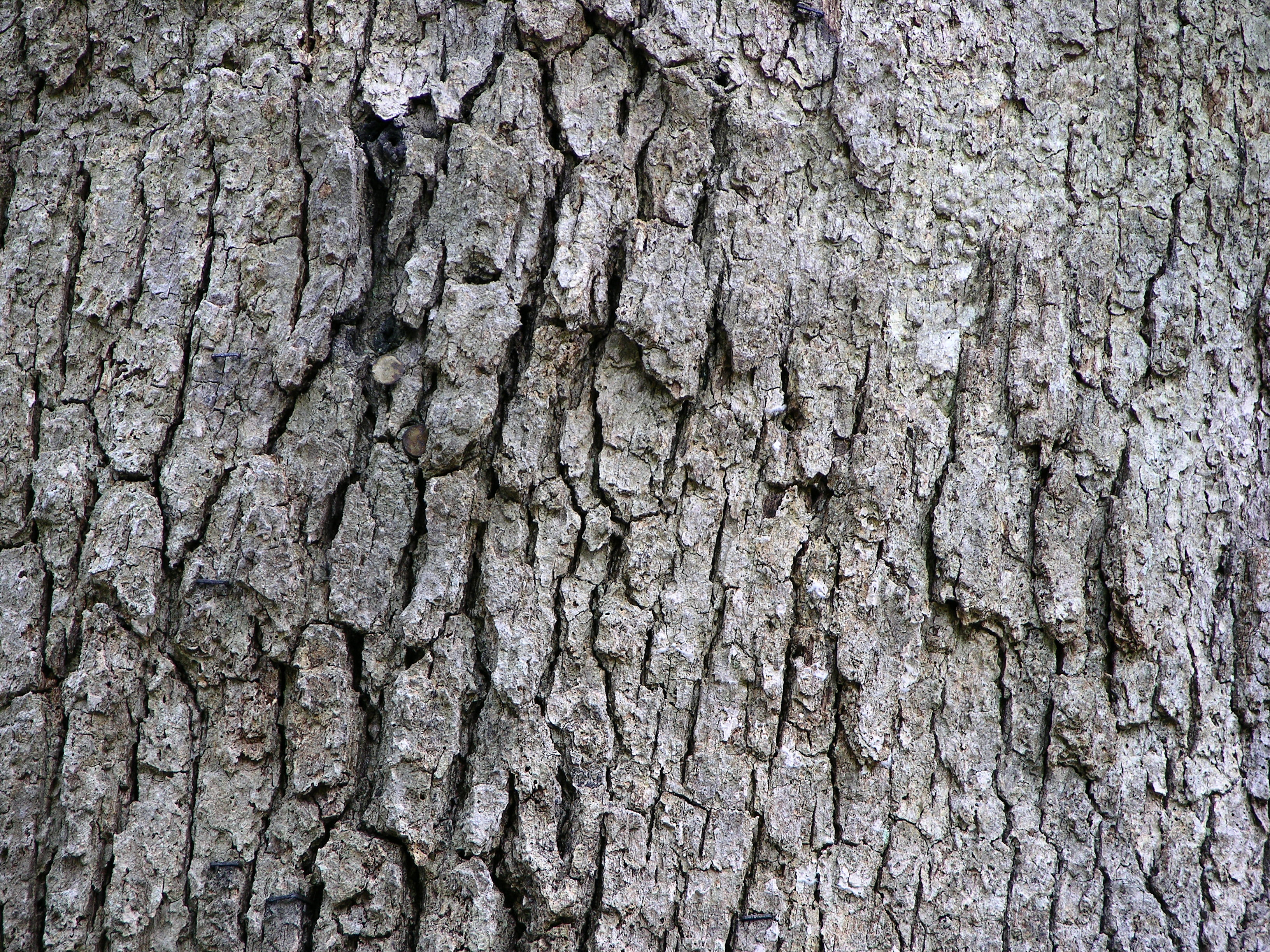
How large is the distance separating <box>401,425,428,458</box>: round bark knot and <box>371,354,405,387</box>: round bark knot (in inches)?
3.3

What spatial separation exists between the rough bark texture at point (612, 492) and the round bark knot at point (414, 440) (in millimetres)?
14

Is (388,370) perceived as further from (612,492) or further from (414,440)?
(612,492)

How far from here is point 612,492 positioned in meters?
1.35

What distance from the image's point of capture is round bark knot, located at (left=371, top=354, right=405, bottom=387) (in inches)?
53.4

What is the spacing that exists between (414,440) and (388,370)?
0.41ft

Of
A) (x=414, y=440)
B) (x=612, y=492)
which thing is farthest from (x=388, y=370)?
(x=612, y=492)

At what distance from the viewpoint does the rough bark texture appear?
1.31 m

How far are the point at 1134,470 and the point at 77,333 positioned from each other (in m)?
1.80

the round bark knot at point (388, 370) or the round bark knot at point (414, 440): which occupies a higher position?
A: the round bark knot at point (388, 370)

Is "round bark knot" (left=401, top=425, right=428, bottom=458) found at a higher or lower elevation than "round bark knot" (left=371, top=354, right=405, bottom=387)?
lower

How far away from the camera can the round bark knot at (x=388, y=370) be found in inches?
53.4

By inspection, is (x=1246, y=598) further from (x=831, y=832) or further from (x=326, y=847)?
(x=326, y=847)

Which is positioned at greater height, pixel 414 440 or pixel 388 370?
pixel 388 370

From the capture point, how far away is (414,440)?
134cm
